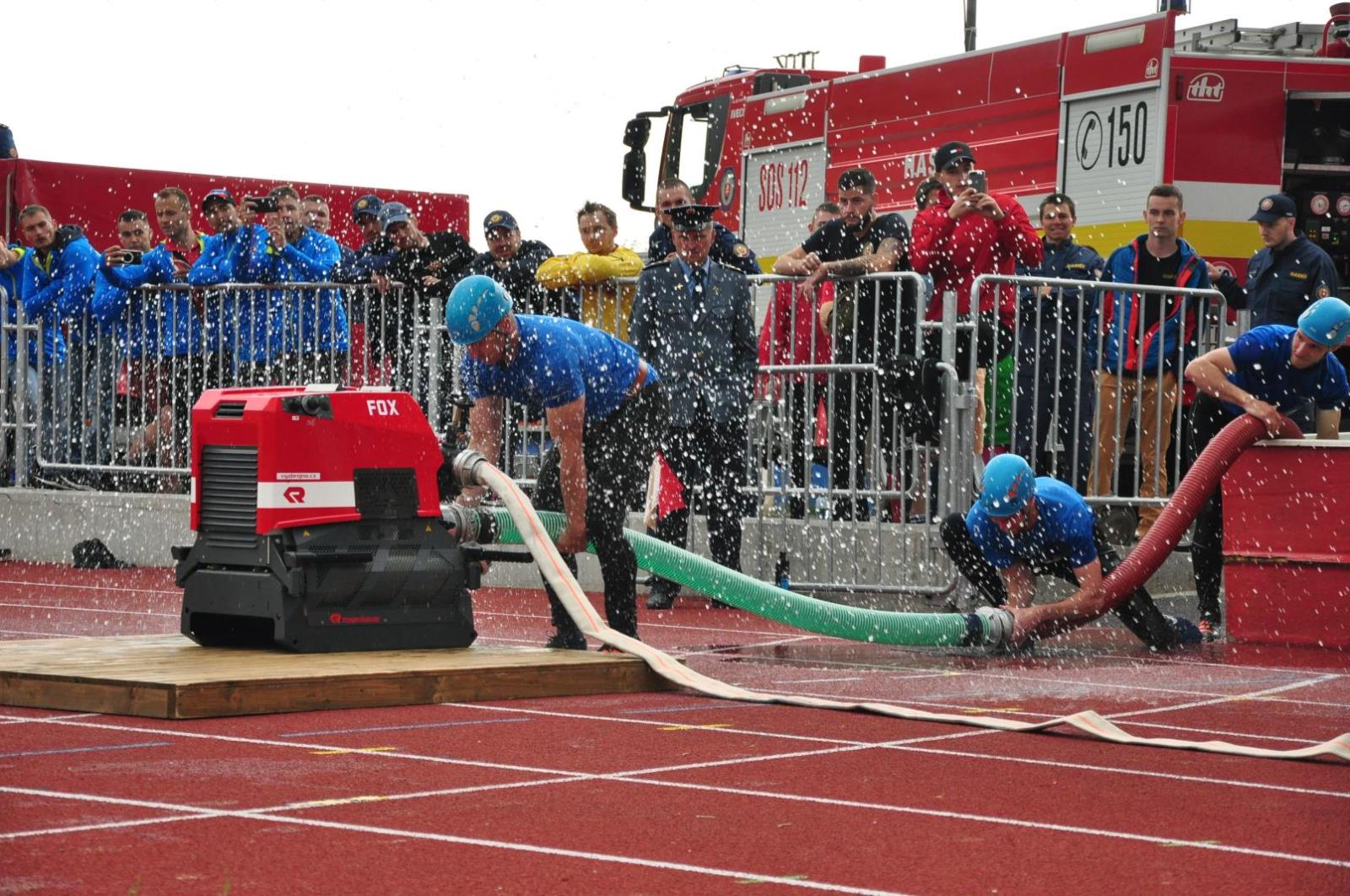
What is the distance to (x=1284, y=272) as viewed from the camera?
1236cm

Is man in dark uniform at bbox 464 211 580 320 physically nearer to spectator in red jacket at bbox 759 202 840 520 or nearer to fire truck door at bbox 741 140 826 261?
spectator in red jacket at bbox 759 202 840 520

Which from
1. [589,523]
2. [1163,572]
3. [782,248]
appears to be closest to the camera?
[589,523]

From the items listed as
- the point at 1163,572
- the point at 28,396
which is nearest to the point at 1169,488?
the point at 1163,572

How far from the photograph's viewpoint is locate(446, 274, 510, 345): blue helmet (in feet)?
25.4

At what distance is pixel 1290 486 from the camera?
33.6 ft

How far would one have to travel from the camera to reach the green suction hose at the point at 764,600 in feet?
28.6

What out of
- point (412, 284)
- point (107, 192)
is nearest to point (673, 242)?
point (412, 284)

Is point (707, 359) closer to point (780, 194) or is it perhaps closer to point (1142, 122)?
point (1142, 122)

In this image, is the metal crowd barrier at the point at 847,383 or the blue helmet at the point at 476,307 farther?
the metal crowd barrier at the point at 847,383

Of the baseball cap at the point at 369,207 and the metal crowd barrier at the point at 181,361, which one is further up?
the baseball cap at the point at 369,207

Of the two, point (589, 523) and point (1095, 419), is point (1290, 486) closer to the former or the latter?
point (1095, 419)

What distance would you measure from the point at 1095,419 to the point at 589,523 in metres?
4.06

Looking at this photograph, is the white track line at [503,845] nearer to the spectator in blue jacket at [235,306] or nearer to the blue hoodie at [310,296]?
the blue hoodie at [310,296]

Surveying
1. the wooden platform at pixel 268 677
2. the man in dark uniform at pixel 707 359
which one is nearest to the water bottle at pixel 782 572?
the man in dark uniform at pixel 707 359
